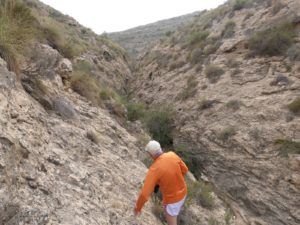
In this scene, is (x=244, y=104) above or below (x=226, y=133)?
above

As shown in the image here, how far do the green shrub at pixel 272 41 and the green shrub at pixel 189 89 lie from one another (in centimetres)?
309

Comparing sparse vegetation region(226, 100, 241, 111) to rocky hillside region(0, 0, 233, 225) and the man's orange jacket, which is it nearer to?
rocky hillside region(0, 0, 233, 225)

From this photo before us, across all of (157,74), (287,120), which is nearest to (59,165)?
(287,120)

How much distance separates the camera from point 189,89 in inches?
686

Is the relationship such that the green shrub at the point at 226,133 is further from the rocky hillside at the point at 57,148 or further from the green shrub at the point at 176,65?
the green shrub at the point at 176,65

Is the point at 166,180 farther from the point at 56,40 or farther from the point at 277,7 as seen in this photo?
the point at 277,7

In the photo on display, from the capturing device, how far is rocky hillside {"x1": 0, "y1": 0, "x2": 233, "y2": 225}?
14.8 feet

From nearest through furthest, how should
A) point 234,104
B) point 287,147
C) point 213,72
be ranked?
point 287,147, point 234,104, point 213,72

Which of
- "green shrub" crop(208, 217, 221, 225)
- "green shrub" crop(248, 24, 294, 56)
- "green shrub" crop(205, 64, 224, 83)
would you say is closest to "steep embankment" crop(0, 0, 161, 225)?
"green shrub" crop(208, 217, 221, 225)

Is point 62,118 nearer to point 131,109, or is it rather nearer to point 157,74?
point 131,109

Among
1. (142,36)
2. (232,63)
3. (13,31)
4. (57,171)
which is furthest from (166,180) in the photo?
(142,36)

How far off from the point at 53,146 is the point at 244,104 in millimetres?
9655

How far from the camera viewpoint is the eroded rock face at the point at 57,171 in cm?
431

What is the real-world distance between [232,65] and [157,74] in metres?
6.83
